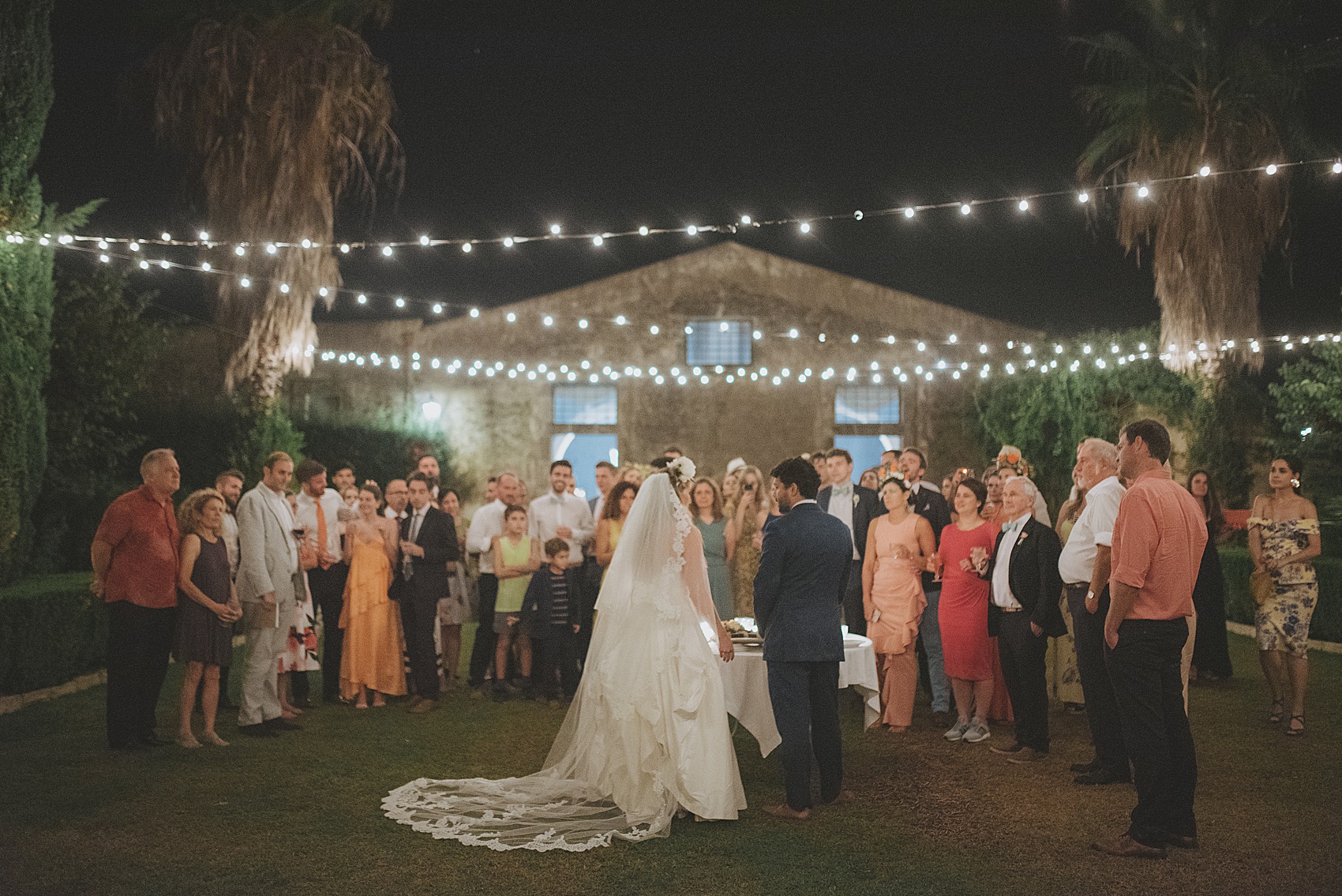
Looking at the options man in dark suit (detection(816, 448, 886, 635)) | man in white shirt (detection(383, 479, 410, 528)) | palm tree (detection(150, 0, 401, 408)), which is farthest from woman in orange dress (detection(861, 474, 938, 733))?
palm tree (detection(150, 0, 401, 408))

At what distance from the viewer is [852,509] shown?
9.27 m

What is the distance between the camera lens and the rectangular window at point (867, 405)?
19094 mm

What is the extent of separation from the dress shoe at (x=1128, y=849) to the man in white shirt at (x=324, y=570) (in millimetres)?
6017

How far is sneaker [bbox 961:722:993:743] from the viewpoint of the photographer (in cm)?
734

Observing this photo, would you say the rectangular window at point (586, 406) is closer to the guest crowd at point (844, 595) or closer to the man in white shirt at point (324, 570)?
the guest crowd at point (844, 595)

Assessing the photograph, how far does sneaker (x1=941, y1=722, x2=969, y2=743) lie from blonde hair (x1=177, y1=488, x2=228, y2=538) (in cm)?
508

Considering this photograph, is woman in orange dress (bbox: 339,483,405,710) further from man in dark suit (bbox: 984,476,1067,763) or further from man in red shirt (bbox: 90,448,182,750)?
man in dark suit (bbox: 984,476,1067,763)

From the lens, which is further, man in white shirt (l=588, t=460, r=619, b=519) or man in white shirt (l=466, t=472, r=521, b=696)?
man in white shirt (l=588, t=460, r=619, b=519)

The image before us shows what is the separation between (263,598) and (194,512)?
0.72 metres

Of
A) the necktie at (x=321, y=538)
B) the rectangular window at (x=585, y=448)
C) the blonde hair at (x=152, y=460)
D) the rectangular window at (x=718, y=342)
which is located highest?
the rectangular window at (x=718, y=342)

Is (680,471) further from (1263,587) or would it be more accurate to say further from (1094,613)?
(1263,587)

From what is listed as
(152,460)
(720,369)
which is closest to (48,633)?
(152,460)

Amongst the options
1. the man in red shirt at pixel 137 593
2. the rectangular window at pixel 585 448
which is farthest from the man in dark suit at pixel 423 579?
the rectangular window at pixel 585 448

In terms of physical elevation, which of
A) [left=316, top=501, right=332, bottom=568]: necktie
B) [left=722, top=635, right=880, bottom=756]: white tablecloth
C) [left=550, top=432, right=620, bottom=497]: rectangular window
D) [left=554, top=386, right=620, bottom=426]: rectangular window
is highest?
[left=554, top=386, right=620, bottom=426]: rectangular window
